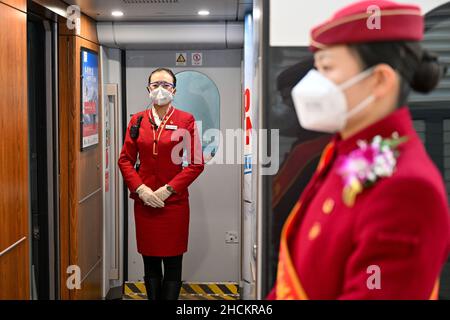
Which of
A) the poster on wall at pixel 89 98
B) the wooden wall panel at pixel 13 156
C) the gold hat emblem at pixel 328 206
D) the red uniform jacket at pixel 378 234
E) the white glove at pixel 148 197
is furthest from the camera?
the poster on wall at pixel 89 98

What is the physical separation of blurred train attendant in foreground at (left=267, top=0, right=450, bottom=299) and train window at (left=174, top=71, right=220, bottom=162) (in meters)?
2.64

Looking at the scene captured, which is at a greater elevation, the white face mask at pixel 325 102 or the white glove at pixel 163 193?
the white face mask at pixel 325 102

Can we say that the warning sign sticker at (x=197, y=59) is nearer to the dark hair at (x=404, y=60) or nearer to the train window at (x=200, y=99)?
the train window at (x=200, y=99)

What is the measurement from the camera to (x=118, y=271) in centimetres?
407

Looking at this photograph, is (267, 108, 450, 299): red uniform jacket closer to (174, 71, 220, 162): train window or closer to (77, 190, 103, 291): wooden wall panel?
(77, 190, 103, 291): wooden wall panel

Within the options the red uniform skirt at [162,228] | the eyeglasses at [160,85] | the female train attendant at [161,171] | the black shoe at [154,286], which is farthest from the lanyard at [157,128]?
the black shoe at [154,286]

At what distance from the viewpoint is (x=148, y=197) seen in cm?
304

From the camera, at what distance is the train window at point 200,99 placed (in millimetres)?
4023

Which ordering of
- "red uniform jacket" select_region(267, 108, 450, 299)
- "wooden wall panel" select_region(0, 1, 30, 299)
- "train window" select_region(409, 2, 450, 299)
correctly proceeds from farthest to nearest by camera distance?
"wooden wall panel" select_region(0, 1, 30, 299) < "train window" select_region(409, 2, 450, 299) < "red uniform jacket" select_region(267, 108, 450, 299)

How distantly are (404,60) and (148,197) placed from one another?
1991 millimetres

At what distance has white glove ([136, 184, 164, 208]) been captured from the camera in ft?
9.98

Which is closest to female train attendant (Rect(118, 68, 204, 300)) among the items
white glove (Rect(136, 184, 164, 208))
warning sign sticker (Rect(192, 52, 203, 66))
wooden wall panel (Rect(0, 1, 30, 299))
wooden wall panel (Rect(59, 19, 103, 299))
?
white glove (Rect(136, 184, 164, 208))
